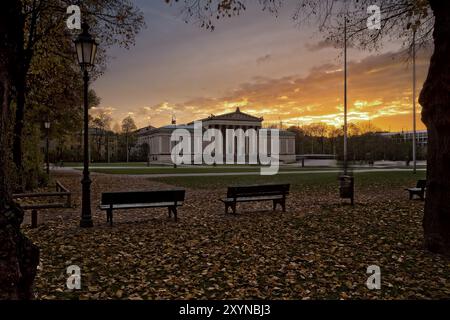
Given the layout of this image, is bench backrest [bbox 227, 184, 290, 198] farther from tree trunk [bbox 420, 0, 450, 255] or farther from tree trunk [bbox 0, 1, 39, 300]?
tree trunk [bbox 0, 1, 39, 300]

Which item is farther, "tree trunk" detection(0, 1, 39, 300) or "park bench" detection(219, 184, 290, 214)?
"park bench" detection(219, 184, 290, 214)

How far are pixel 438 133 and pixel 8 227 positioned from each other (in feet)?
23.5

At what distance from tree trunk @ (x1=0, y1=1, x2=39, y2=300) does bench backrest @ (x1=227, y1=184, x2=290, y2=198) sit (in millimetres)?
7540

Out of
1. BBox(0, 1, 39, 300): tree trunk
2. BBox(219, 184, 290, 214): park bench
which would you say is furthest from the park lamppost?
BBox(0, 1, 39, 300): tree trunk

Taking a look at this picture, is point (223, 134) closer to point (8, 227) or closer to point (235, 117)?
point (235, 117)

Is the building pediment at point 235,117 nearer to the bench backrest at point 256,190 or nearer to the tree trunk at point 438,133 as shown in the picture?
the bench backrest at point 256,190

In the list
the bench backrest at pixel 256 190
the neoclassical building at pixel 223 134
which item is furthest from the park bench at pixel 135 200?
the neoclassical building at pixel 223 134

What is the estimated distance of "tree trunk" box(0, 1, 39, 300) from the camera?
3451 mm

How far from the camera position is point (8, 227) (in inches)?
140
